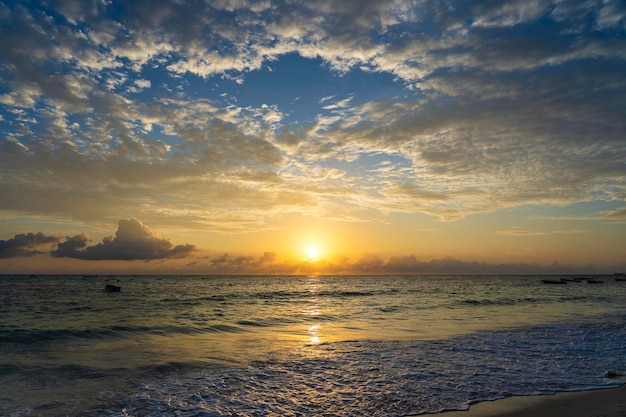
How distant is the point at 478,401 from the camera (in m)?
10.8

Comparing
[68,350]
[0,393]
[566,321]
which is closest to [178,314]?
[68,350]

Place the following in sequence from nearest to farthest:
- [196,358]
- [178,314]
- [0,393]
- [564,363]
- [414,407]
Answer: [414,407] < [0,393] < [564,363] < [196,358] < [178,314]

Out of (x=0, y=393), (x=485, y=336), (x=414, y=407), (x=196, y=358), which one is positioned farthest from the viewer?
(x=485, y=336)

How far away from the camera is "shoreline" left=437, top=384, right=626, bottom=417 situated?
972 cm

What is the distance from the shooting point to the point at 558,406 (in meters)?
10.3

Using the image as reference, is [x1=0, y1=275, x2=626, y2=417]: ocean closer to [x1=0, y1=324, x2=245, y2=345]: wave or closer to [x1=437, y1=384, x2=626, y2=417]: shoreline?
[x1=0, y1=324, x2=245, y2=345]: wave

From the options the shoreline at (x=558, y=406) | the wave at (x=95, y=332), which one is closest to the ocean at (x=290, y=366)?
the wave at (x=95, y=332)

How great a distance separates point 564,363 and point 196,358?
15.7m

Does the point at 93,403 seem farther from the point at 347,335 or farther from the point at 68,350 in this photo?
the point at 347,335

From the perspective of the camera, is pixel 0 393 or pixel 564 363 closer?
pixel 0 393

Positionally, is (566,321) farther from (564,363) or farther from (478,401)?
(478,401)

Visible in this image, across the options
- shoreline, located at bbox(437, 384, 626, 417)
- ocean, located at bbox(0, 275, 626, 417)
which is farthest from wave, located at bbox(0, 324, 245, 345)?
shoreline, located at bbox(437, 384, 626, 417)

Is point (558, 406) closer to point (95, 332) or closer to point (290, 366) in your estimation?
point (290, 366)

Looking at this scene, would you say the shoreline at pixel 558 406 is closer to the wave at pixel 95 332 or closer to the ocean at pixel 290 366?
the ocean at pixel 290 366
